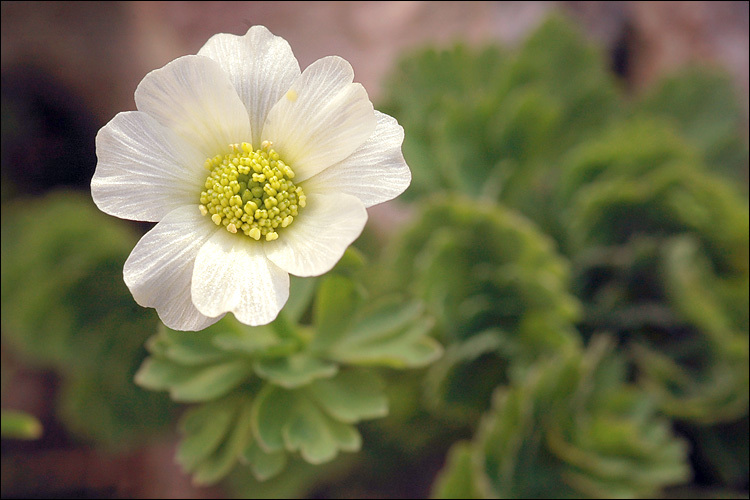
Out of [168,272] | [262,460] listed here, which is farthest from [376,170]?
[262,460]

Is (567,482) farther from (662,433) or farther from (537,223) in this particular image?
(537,223)

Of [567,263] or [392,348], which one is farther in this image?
[567,263]

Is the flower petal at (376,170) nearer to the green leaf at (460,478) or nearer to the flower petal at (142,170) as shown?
the flower petal at (142,170)

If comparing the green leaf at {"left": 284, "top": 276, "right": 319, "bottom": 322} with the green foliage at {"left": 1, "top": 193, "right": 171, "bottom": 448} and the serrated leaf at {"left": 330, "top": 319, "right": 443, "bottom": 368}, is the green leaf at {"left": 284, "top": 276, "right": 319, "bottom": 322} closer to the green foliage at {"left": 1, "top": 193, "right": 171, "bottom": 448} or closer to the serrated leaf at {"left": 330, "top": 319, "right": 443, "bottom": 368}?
the serrated leaf at {"left": 330, "top": 319, "right": 443, "bottom": 368}

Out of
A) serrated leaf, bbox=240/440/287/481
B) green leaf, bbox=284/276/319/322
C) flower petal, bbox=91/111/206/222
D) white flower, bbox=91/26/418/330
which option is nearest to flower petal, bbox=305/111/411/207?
white flower, bbox=91/26/418/330

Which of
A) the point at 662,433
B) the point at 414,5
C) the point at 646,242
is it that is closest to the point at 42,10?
the point at 414,5

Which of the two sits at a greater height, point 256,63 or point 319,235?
point 256,63

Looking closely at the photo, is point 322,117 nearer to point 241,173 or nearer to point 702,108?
point 241,173
